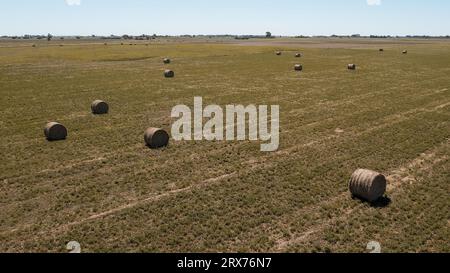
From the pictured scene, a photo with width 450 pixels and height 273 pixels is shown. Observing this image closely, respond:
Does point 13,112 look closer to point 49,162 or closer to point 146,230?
point 49,162

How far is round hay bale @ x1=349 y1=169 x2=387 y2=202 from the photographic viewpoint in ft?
44.6

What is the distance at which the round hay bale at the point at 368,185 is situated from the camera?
44.6ft

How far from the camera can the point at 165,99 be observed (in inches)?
1232

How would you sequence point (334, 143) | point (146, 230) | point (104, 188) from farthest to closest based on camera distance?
point (334, 143) < point (104, 188) < point (146, 230)

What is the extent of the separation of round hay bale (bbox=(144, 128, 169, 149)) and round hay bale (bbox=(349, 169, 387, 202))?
972cm

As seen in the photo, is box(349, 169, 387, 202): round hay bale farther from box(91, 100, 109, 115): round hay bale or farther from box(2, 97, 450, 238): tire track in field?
box(91, 100, 109, 115): round hay bale

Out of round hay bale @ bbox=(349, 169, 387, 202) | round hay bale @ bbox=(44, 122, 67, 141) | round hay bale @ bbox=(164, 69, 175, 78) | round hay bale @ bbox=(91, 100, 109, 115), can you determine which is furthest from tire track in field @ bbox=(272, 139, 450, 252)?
round hay bale @ bbox=(164, 69, 175, 78)

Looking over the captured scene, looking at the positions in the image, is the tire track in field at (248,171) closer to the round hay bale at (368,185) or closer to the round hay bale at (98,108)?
the round hay bale at (368,185)

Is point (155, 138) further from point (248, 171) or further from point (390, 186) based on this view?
point (390, 186)

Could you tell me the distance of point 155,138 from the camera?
765 inches

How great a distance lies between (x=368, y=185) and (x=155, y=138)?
10433 mm

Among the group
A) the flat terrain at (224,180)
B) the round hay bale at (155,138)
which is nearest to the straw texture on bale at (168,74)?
the flat terrain at (224,180)
